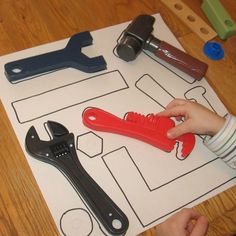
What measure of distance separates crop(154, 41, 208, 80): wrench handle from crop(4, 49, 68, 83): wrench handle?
0.18 metres

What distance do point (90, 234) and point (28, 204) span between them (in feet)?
0.33

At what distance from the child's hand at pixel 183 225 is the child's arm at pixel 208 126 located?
0.12 m

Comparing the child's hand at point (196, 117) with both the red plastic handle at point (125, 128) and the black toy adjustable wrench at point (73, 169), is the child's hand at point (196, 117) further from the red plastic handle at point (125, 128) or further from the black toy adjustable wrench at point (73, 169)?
the black toy adjustable wrench at point (73, 169)

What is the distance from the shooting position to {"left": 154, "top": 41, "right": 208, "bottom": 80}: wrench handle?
750mm

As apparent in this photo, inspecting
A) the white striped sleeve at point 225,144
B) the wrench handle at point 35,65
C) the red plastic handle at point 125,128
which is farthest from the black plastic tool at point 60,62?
the white striped sleeve at point 225,144

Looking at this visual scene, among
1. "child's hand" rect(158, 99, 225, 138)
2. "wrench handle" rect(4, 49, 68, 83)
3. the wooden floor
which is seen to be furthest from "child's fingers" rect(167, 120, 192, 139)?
"wrench handle" rect(4, 49, 68, 83)

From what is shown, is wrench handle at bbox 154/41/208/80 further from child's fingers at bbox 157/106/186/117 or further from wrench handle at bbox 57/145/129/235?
wrench handle at bbox 57/145/129/235

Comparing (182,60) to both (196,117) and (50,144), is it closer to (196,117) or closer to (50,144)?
(196,117)

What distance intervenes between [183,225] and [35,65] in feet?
1.19

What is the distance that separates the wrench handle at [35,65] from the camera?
688 millimetres

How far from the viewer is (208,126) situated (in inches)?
27.1

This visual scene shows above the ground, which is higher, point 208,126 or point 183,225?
point 208,126

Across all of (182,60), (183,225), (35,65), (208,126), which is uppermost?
(35,65)

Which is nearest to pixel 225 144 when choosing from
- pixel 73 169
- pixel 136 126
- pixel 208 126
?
pixel 208 126
